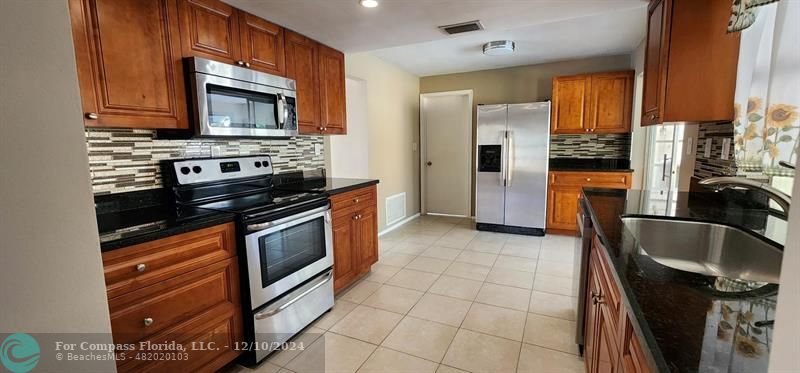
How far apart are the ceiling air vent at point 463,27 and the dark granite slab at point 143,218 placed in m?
1.94

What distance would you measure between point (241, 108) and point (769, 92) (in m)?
2.48

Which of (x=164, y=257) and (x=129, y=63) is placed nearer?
(x=164, y=257)

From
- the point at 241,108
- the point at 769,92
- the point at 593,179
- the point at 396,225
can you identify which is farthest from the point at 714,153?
the point at 396,225

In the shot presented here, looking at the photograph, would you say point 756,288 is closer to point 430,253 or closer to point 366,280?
point 366,280

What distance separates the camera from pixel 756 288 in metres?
0.80

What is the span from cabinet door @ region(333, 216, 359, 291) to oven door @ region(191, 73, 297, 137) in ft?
2.59

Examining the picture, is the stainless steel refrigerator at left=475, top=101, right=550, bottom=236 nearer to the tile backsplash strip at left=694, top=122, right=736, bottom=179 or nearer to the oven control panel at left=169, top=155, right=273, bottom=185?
the tile backsplash strip at left=694, top=122, right=736, bottom=179

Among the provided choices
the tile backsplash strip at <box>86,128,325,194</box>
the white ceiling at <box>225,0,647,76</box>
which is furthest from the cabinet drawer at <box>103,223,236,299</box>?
the white ceiling at <box>225,0,647,76</box>

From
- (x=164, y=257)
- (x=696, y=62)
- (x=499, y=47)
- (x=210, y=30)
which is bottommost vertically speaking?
(x=164, y=257)

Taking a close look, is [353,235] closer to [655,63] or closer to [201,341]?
[201,341]

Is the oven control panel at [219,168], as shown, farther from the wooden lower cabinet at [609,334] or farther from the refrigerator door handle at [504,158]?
the refrigerator door handle at [504,158]

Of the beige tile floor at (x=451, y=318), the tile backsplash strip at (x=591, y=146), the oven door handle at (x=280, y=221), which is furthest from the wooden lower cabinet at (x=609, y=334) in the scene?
the tile backsplash strip at (x=591, y=146)

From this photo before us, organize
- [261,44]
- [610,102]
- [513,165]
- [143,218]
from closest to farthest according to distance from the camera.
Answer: [143,218] → [261,44] → [610,102] → [513,165]

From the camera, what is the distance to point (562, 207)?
4.14m
